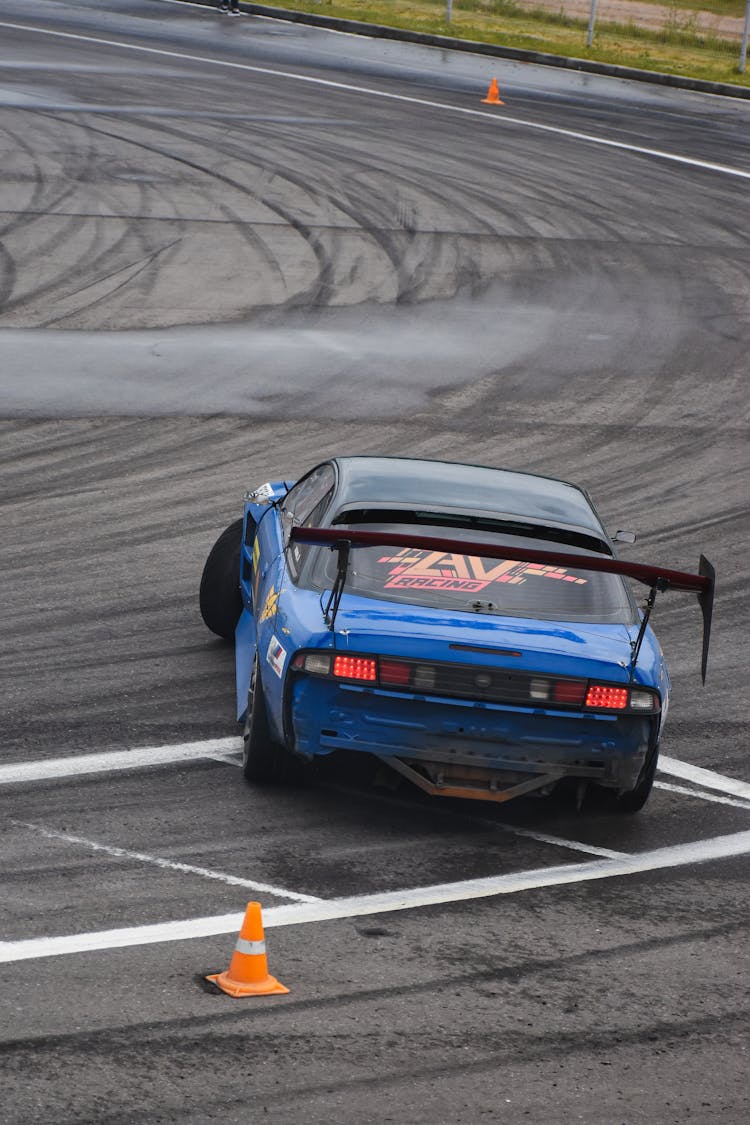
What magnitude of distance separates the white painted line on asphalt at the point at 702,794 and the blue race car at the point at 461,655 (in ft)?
1.43

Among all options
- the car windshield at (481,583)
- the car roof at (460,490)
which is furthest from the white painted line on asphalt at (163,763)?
the car roof at (460,490)

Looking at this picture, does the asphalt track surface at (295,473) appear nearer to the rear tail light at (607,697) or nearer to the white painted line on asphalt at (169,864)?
the white painted line on asphalt at (169,864)

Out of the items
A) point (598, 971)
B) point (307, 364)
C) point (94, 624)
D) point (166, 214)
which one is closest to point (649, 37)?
point (166, 214)

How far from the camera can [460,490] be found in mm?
8375

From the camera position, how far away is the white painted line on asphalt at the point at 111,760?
7.72 metres

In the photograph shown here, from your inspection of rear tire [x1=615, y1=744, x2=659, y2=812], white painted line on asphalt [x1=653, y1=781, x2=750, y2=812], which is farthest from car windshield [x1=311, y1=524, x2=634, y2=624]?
white painted line on asphalt [x1=653, y1=781, x2=750, y2=812]

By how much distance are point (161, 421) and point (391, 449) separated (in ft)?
6.51

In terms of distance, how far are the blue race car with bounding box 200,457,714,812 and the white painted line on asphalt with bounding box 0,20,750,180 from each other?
21555mm

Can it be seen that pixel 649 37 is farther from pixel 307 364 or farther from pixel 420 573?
pixel 420 573

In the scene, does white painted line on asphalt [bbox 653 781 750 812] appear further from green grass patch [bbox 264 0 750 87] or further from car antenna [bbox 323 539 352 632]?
green grass patch [bbox 264 0 750 87]

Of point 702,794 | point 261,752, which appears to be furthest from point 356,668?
point 702,794

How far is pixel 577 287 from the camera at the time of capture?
65.8ft

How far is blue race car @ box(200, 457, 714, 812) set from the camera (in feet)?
23.2

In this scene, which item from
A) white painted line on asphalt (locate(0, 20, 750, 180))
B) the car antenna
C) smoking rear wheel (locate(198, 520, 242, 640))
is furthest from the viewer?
white painted line on asphalt (locate(0, 20, 750, 180))
